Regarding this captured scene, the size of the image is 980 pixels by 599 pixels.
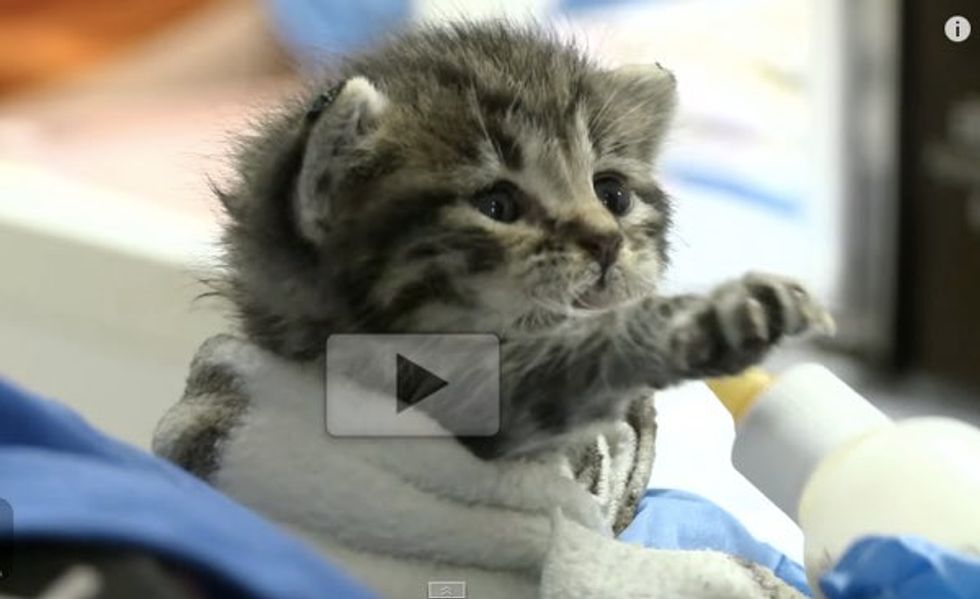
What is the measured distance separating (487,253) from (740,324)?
67mm

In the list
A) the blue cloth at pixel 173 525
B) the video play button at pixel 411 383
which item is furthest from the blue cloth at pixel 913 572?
the video play button at pixel 411 383

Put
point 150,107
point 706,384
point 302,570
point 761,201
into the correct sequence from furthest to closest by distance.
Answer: point 761,201 < point 150,107 < point 706,384 < point 302,570

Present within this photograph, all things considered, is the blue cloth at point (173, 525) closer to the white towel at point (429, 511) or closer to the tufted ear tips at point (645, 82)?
the white towel at point (429, 511)

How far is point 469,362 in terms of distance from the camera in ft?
1.21

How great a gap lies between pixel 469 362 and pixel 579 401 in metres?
0.03

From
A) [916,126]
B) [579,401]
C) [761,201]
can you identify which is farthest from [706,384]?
[916,126]

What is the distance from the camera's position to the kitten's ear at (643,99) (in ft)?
1.38

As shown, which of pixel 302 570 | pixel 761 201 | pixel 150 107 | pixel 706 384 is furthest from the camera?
pixel 761 201

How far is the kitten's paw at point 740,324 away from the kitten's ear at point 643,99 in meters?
0.09

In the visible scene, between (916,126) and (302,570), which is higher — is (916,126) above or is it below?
below

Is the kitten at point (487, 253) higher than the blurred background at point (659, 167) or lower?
higher

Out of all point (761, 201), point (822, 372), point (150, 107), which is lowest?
point (761, 201)

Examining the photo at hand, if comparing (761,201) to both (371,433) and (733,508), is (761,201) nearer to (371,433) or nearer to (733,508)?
(733,508)

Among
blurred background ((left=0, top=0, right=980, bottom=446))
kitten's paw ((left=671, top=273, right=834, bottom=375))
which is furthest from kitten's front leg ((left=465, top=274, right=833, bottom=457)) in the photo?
blurred background ((left=0, top=0, right=980, bottom=446))
